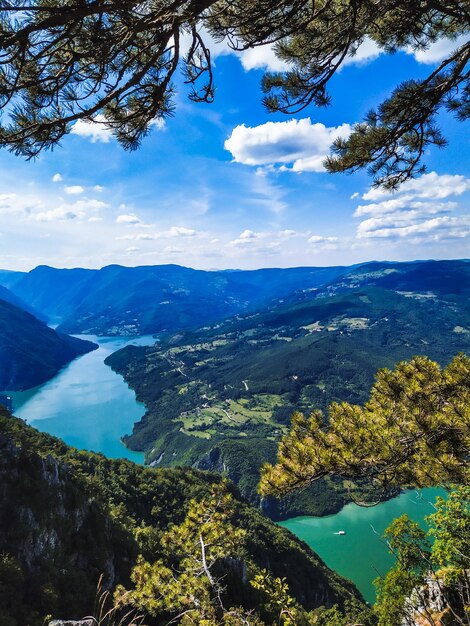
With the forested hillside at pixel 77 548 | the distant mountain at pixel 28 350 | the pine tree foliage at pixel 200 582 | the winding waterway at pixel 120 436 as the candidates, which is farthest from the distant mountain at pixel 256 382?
the pine tree foliage at pixel 200 582

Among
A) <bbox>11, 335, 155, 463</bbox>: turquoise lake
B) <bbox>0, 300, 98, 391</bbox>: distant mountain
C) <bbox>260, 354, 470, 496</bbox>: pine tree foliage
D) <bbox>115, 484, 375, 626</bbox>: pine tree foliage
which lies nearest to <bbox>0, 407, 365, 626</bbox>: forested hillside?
<bbox>115, 484, 375, 626</bbox>: pine tree foliage

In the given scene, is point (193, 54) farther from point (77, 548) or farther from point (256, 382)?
point (256, 382)

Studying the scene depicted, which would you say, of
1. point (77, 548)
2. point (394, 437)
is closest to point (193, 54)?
point (394, 437)

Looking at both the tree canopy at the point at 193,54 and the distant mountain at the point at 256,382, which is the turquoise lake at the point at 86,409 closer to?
the distant mountain at the point at 256,382

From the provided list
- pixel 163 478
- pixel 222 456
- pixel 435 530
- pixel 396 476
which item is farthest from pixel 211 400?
pixel 396 476

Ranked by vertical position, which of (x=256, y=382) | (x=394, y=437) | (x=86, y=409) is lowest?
(x=256, y=382)

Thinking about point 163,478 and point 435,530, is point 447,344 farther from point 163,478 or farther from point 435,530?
point 435,530

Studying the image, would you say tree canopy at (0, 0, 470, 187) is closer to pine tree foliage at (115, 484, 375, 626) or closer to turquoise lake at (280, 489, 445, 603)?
pine tree foliage at (115, 484, 375, 626)
